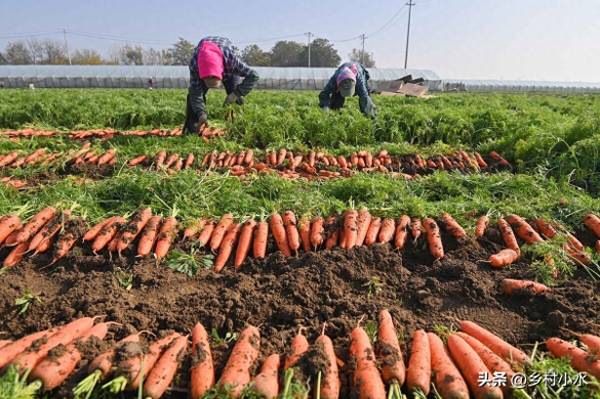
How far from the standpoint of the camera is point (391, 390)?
1994 millimetres

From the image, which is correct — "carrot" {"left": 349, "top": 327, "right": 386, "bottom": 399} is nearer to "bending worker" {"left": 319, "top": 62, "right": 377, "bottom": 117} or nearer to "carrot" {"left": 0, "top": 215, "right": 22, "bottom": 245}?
"carrot" {"left": 0, "top": 215, "right": 22, "bottom": 245}

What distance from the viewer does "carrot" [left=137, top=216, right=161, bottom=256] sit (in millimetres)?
3412

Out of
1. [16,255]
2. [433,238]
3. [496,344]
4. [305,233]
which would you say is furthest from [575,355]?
[16,255]

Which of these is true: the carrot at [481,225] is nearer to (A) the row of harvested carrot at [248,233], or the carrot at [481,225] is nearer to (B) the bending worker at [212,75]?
(A) the row of harvested carrot at [248,233]

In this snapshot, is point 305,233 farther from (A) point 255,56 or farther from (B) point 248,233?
(A) point 255,56

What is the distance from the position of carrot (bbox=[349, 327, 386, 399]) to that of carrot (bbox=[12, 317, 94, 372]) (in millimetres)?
1662

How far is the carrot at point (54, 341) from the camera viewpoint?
2047 millimetres

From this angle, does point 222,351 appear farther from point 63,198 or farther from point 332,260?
point 63,198

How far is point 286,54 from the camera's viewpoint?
71.6 m

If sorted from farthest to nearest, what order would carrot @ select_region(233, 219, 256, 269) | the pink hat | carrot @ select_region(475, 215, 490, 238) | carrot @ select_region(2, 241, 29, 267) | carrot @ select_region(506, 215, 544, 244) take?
the pink hat → carrot @ select_region(475, 215, 490, 238) → carrot @ select_region(506, 215, 544, 244) → carrot @ select_region(233, 219, 256, 269) → carrot @ select_region(2, 241, 29, 267)

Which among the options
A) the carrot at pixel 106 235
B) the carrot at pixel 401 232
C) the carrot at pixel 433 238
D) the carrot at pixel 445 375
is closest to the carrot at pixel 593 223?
the carrot at pixel 433 238

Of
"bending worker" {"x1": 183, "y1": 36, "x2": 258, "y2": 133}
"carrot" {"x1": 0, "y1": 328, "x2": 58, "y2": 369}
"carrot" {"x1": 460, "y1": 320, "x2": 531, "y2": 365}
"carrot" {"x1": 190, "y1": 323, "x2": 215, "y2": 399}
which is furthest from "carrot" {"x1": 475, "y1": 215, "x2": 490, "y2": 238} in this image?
"bending worker" {"x1": 183, "y1": 36, "x2": 258, "y2": 133}

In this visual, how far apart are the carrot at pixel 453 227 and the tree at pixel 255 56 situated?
2767 inches

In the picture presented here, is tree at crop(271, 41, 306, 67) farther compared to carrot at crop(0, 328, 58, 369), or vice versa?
tree at crop(271, 41, 306, 67)
